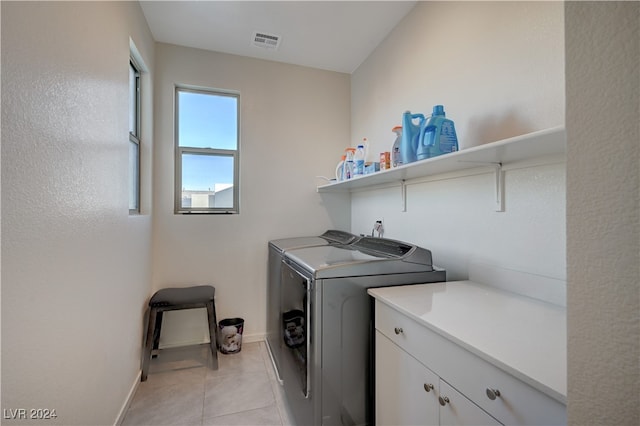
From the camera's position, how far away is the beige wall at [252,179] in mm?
2592

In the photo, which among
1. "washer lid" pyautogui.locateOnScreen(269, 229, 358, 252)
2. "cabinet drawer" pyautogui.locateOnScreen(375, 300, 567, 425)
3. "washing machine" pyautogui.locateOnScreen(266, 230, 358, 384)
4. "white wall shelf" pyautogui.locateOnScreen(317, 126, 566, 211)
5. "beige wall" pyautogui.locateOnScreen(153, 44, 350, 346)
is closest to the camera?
"cabinet drawer" pyautogui.locateOnScreen(375, 300, 567, 425)

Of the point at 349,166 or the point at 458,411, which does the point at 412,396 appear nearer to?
the point at 458,411

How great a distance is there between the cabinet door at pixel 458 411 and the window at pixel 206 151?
2356mm

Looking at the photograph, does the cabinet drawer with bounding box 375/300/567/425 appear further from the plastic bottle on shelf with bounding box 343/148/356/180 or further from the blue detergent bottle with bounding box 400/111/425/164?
the plastic bottle on shelf with bounding box 343/148/356/180

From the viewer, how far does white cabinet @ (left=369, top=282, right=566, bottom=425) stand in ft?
2.38

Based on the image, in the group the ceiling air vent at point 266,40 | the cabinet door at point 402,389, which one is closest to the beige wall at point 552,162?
the cabinet door at point 402,389

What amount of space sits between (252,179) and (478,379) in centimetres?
243

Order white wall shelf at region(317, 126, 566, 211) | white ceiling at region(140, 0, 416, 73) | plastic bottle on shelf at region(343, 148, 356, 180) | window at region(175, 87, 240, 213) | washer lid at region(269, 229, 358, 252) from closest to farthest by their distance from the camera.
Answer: white wall shelf at region(317, 126, 566, 211) → white ceiling at region(140, 0, 416, 73) → washer lid at region(269, 229, 358, 252) → plastic bottle on shelf at region(343, 148, 356, 180) → window at region(175, 87, 240, 213)

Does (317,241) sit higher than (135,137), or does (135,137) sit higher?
(135,137)

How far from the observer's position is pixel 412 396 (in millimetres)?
1123

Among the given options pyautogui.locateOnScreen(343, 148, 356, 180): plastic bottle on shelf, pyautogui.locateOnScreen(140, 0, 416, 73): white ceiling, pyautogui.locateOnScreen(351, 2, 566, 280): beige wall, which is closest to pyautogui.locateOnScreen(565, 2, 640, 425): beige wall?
pyautogui.locateOnScreen(351, 2, 566, 280): beige wall

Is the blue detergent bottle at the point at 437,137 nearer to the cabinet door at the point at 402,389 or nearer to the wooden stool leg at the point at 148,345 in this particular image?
the cabinet door at the point at 402,389

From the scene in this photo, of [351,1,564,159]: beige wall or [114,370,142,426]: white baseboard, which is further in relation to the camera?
[114,370,142,426]: white baseboard

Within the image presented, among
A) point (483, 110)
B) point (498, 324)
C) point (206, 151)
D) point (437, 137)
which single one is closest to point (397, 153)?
point (437, 137)
